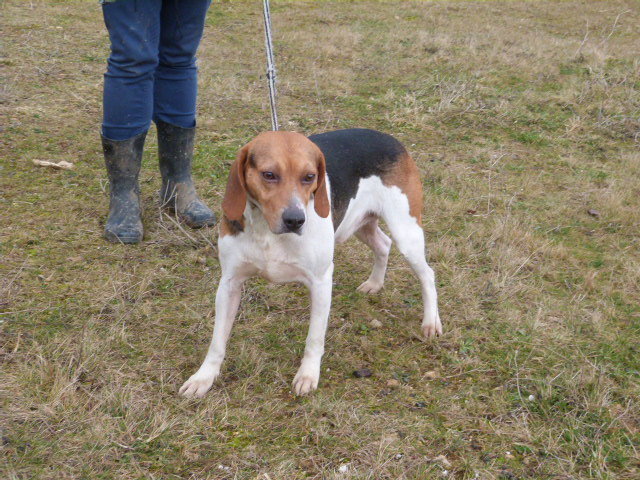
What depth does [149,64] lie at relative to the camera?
12.4ft

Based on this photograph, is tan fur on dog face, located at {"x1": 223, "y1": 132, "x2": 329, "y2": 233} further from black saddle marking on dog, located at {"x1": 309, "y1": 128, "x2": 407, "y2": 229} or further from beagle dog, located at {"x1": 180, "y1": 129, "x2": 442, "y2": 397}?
black saddle marking on dog, located at {"x1": 309, "y1": 128, "x2": 407, "y2": 229}

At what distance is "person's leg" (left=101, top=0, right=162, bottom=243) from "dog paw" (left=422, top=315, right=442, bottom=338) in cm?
188

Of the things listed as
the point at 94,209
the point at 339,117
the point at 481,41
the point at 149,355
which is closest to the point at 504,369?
the point at 149,355

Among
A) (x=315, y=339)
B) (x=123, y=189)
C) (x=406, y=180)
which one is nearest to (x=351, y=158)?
(x=406, y=180)

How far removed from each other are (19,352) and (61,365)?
0.74 ft

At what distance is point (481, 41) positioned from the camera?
914cm

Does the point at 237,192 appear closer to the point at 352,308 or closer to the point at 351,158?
the point at 351,158

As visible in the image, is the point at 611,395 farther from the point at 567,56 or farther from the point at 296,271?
the point at 567,56

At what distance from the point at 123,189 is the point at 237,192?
5.64 feet

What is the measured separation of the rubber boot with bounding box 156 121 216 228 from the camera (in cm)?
430

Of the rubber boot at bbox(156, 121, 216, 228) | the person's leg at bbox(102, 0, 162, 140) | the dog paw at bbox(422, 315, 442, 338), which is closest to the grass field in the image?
the dog paw at bbox(422, 315, 442, 338)

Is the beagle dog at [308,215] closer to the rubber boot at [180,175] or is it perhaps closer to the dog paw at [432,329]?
the dog paw at [432,329]

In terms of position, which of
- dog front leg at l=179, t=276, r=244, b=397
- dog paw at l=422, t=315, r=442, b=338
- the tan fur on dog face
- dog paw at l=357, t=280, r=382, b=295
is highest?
the tan fur on dog face

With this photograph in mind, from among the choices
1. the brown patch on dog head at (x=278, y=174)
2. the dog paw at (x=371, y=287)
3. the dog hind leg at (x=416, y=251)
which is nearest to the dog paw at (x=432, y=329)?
the dog hind leg at (x=416, y=251)
